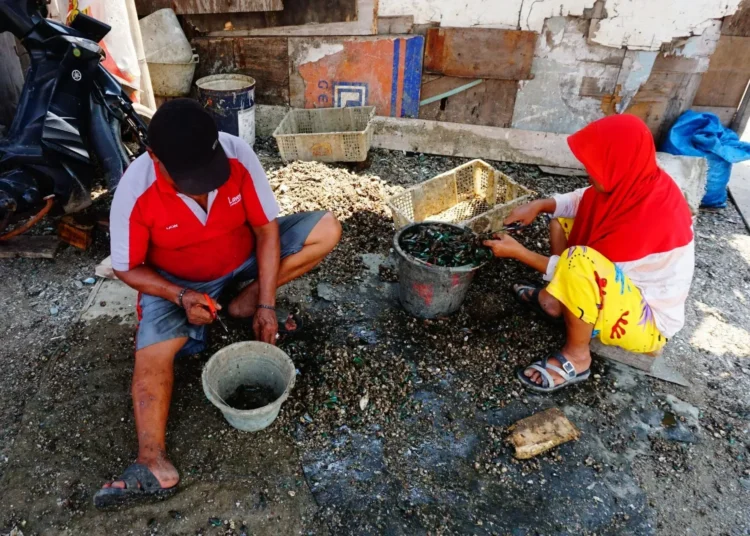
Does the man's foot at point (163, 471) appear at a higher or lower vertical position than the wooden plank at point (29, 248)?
lower

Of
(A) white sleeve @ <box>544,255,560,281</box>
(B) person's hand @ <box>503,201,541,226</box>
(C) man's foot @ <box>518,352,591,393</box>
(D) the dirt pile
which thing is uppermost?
(B) person's hand @ <box>503,201,541,226</box>

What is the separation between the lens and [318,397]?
2658 millimetres

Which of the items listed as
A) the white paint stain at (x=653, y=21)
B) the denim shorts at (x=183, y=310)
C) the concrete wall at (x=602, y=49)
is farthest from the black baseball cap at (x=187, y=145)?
the white paint stain at (x=653, y=21)

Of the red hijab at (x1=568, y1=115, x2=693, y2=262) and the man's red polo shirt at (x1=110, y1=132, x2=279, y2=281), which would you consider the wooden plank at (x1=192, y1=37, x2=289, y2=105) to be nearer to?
the man's red polo shirt at (x1=110, y1=132, x2=279, y2=281)

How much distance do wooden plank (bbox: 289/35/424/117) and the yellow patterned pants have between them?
9.91ft

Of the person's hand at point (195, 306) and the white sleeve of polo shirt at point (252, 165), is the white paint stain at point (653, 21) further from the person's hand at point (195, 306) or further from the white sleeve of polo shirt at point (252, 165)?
the person's hand at point (195, 306)

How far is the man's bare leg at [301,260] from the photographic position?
9.37ft

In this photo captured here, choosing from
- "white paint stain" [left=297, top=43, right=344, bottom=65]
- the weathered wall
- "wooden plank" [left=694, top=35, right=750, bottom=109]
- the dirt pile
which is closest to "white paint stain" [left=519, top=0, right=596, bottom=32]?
the weathered wall

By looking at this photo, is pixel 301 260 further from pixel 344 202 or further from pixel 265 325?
pixel 344 202

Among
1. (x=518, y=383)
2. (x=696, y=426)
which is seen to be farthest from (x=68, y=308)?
(x=696, y=426)

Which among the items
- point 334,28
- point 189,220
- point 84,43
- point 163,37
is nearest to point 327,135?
point 334,28

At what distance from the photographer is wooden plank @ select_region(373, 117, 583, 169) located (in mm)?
4984

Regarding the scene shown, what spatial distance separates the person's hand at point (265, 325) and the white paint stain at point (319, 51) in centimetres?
328

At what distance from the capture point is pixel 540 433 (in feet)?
8.22
